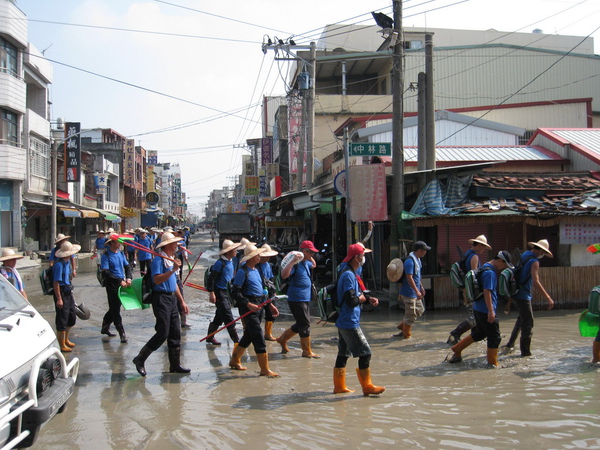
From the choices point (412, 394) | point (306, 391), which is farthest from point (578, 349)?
point (306, 391)

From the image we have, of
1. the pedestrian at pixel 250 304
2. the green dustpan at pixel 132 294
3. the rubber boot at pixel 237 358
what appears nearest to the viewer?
the pedestrian at pixel 250 304

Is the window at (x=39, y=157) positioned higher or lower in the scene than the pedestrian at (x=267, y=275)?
higher

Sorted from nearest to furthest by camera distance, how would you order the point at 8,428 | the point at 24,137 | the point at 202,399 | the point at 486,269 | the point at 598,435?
the point at 8,428, the point at 598,435, the point at 202,399, the point at 486,269, the point at 24,137

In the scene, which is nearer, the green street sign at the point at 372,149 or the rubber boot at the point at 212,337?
the rubber boot at the point at 212,337

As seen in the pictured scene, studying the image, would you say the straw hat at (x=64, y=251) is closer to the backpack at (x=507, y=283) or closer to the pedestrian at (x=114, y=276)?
the pedestrian at (x=114, y=276)

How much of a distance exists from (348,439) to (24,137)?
96.4ft

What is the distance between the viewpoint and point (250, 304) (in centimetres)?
695

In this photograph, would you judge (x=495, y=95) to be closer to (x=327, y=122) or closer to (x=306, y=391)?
(x=327, y=122)

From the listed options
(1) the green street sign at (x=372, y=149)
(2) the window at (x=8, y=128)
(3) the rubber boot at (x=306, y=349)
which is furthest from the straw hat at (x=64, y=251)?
(2) the window at (x=8, y=128)

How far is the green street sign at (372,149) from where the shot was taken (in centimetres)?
1246

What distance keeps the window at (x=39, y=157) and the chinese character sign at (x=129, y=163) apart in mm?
22520

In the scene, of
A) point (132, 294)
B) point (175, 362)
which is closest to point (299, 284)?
point (175, 362)

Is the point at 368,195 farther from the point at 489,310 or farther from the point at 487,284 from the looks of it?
the point at 489,310

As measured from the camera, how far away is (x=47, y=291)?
28.2ft
